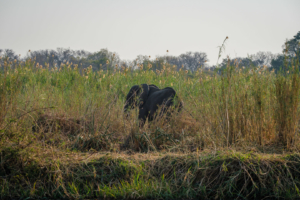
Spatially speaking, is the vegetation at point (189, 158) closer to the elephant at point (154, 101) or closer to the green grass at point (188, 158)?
the green grass at point (188, 158)

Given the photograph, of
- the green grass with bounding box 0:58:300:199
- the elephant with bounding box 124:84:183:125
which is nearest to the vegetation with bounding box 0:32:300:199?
the green grass with bounding box 0:58:300:199

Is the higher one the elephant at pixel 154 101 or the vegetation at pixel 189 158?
the elephant at pixel 154 101

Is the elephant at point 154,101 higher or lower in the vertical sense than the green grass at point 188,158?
higher

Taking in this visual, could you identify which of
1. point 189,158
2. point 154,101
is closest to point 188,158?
point 189,158

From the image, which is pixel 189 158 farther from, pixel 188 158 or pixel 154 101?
pixel 154 101

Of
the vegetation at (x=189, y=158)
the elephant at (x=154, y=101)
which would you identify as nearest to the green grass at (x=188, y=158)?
the vegetation at (x=189, y=158)

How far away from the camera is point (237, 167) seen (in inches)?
115

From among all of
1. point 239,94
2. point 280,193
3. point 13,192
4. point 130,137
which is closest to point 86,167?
point 13,192

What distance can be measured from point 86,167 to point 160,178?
884 mm

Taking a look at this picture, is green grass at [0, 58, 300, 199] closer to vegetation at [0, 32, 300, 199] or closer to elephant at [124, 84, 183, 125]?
vegetation at [0, 32, 300, 199]

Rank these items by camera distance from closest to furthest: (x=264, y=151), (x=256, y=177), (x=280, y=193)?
(x=280, y=193)
(x=256, y=177)
(x=264, y=151)

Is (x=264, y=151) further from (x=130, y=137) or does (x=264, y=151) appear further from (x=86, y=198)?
(x=86, y=198)

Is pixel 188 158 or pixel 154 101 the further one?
pixel 154 101

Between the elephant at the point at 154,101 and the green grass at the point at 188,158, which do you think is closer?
the green grass at the point at 188,158
